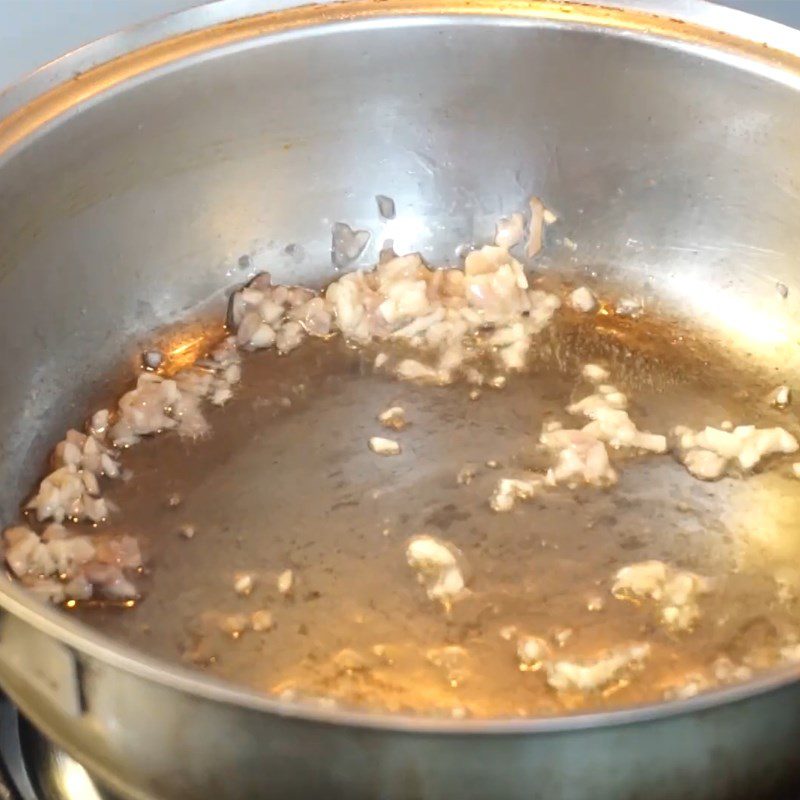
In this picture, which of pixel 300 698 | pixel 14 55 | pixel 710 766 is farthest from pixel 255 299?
pixel 710 766

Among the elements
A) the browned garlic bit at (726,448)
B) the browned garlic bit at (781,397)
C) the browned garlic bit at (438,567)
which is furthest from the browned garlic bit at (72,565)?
the browned garlic bit at (781,397)

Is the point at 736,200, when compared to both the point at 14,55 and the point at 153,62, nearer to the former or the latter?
the point at 153,62

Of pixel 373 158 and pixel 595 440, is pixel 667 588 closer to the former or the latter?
pixel 595 440

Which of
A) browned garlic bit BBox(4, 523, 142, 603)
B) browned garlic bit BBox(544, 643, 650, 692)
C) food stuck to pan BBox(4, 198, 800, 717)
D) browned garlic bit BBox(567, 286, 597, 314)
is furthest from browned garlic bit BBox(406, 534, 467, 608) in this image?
browned garlic bit BBox(567, 286, 597, 314)

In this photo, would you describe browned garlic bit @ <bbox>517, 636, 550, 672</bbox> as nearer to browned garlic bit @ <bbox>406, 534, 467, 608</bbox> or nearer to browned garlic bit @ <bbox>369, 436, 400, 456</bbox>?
browned garlic bit @ <bbox>406, 534, 467, 608</bbox>

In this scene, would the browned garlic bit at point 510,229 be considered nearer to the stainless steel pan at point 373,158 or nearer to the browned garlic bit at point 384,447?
the stainless steel pan at point 373,158
